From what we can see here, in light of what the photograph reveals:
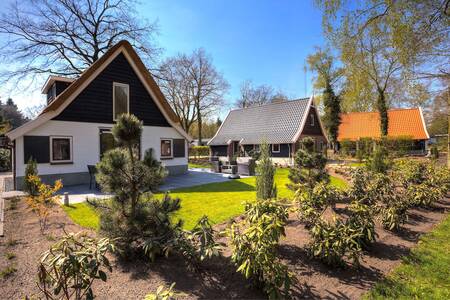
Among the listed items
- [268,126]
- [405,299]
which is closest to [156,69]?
[268,126]

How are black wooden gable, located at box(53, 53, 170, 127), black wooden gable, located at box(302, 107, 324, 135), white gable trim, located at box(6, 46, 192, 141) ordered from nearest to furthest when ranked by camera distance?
white gable trim, located at box(6, 46, 192, 141) < black wooden gable, located at box(53, 53, 170, 127) < black wooden gable, located at box(302, 107, 324, 135)

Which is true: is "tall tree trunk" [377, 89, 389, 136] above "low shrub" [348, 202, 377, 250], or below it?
above

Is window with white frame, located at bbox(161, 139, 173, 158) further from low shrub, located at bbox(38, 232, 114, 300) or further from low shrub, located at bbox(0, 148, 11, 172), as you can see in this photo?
low shrub, located at bbox(0, 148, 11, 172)

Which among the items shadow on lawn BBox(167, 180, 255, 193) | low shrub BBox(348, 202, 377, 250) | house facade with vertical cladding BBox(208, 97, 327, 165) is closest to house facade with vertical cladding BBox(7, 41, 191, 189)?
shadow on lawn BBox(167, 180, 255, 193)

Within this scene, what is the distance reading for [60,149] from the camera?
443 inches

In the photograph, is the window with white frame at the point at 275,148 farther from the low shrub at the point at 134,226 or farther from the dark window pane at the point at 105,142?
the low shrub at the point at 134,226

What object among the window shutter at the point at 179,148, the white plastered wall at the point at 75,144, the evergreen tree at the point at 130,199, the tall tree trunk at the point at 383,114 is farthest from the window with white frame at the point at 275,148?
the evergreen tree at the point at 130,199

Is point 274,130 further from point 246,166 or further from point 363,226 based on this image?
point 363,226

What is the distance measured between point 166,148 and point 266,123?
11.6m

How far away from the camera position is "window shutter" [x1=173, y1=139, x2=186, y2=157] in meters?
15.2

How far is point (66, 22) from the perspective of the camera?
18.7 m

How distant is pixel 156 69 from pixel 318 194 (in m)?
20.2

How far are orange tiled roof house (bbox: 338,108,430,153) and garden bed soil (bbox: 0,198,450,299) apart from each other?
973 inches

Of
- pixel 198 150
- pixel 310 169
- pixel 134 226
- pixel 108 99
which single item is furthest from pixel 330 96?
pixel 134 226
